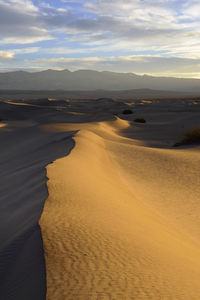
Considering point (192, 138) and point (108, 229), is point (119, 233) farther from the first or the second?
point (192, 138)

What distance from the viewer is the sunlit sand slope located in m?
3.12

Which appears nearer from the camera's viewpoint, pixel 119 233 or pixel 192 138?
pixel 119 233

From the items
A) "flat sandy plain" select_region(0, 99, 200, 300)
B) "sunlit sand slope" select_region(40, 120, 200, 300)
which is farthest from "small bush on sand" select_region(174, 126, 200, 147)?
"sunlit sand slope" select_region(40, 120, 200, 300)

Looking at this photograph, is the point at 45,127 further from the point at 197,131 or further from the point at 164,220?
the point at 164,220

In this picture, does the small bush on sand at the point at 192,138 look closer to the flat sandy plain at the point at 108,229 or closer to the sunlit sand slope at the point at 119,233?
the flat sandy plain at the point at 108,229

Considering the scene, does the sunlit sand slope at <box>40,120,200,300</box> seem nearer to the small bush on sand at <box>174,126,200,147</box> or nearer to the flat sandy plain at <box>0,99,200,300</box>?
the flat sandy plain at <box>0,99,200,300</box>

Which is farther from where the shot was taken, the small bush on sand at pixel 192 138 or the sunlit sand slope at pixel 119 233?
the small bush on sand at pixel 192 138

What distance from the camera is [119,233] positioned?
453 cm

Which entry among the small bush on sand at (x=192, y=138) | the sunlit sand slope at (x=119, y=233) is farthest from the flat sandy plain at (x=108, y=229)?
the small bush on sand at (x=192, y=138)

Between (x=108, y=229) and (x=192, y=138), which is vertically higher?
(x=108, y=229)

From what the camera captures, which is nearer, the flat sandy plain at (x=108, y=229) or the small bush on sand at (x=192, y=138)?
the flat sandy plain at (x=108, y=229)

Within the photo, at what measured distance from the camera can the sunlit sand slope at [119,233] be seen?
3123 mm

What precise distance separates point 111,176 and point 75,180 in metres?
2.28

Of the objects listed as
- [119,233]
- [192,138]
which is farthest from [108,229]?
[192,138]
